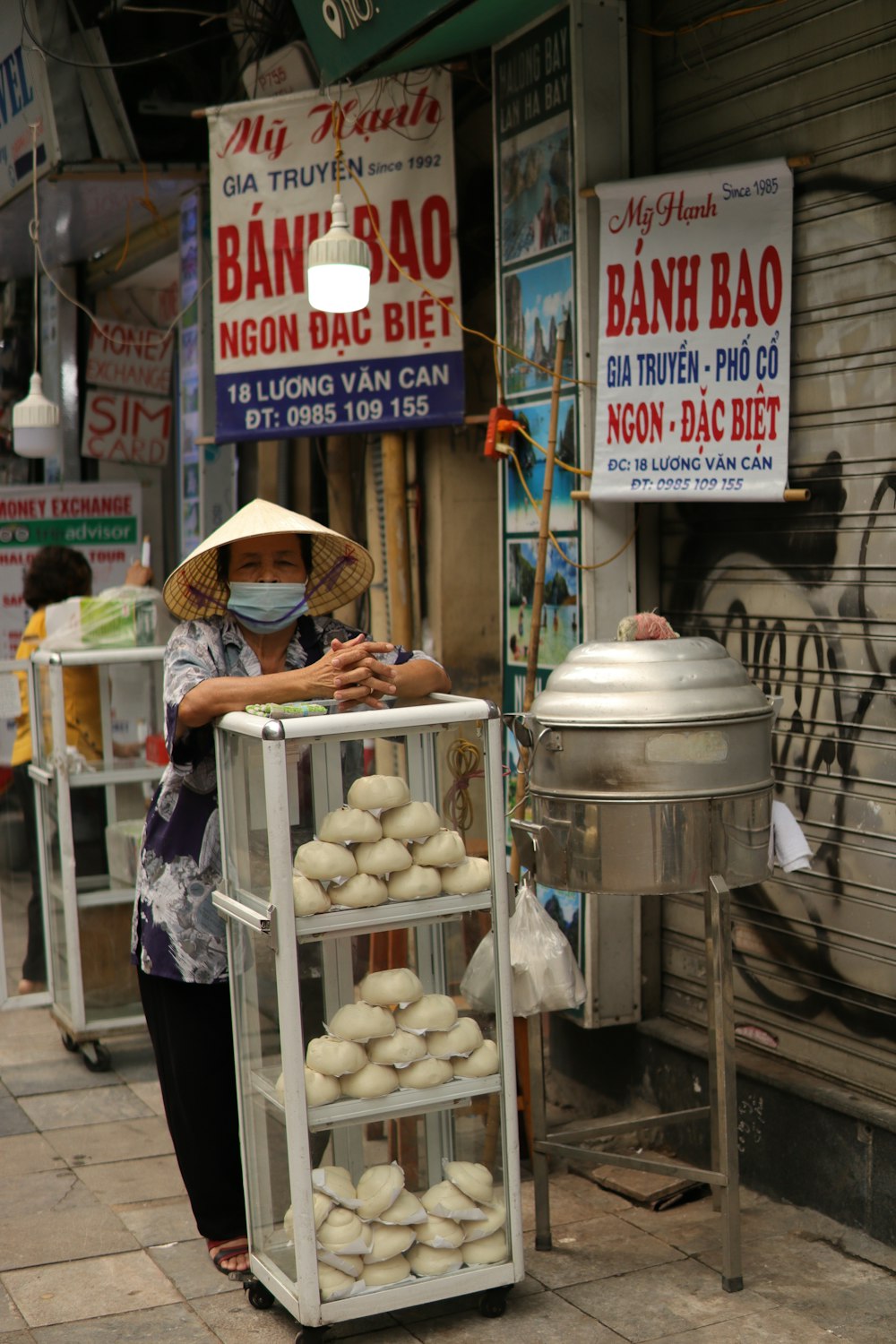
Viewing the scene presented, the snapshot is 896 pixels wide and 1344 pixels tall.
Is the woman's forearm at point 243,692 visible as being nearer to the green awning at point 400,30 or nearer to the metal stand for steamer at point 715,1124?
the metal stand for steamer at point 715,1124

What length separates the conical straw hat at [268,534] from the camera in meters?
3.90

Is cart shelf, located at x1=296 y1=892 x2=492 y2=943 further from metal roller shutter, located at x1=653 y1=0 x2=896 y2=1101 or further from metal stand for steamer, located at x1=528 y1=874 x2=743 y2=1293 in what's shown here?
metal roller shutter, located at x1=653 y1=0 x2=896 y2=1101

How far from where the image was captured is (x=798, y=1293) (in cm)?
392

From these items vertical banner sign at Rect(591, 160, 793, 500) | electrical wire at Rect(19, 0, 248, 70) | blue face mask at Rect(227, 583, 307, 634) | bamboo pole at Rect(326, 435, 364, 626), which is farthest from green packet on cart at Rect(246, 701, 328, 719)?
electrical wire at Rect(19, 0, 248, 70)

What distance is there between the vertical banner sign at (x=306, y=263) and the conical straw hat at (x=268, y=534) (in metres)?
1.80

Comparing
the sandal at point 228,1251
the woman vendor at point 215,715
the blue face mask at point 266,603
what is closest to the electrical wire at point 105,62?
the woman vendor at point 215,715

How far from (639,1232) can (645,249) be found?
299 cm

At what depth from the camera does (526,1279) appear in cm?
407

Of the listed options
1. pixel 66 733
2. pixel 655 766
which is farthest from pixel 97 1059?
pixel 655 766

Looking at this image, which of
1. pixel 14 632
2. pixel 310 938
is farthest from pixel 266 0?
pixel 310 938

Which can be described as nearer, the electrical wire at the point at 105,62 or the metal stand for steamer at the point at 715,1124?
→ the metal stand for steamer at the point at 715,1124

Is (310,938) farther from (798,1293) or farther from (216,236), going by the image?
(216,236)

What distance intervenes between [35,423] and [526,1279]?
6.62m

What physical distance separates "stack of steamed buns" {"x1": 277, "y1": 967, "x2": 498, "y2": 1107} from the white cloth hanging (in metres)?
0.92
